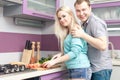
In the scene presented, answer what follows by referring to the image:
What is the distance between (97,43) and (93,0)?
998 millimetres

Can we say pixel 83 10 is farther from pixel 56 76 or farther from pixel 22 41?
pixel 22 41

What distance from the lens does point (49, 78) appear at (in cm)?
167

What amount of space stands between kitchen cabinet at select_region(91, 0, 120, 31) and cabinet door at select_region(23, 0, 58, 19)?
50cm

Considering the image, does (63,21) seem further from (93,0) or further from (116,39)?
(116,39)

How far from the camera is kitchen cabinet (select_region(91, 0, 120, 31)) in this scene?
7.48 feet

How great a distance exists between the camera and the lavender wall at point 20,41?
6.86 ft

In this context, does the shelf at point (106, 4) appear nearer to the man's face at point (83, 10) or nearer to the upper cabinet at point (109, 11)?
the upper cabinet at point (109, 11)

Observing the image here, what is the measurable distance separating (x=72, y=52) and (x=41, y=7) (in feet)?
3.10

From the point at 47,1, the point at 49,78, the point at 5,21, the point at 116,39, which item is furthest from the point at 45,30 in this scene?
the point at 49,78

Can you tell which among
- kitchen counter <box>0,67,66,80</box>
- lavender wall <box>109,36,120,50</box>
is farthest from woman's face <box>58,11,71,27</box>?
lavender wall <box>109,36,120,50</box>

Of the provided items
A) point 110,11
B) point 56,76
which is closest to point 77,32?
point 56,76

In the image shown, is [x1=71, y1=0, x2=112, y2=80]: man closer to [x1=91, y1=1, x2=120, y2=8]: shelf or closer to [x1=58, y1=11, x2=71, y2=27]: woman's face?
[x1=58, y1=11, x2=71, y2=27]: woman's face

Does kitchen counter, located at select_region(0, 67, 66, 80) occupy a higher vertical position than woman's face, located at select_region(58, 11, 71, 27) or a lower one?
lower

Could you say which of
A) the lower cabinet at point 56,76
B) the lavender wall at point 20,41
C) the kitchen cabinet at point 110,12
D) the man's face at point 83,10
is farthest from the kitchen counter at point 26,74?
the kitchen cabinet at point 110,12
